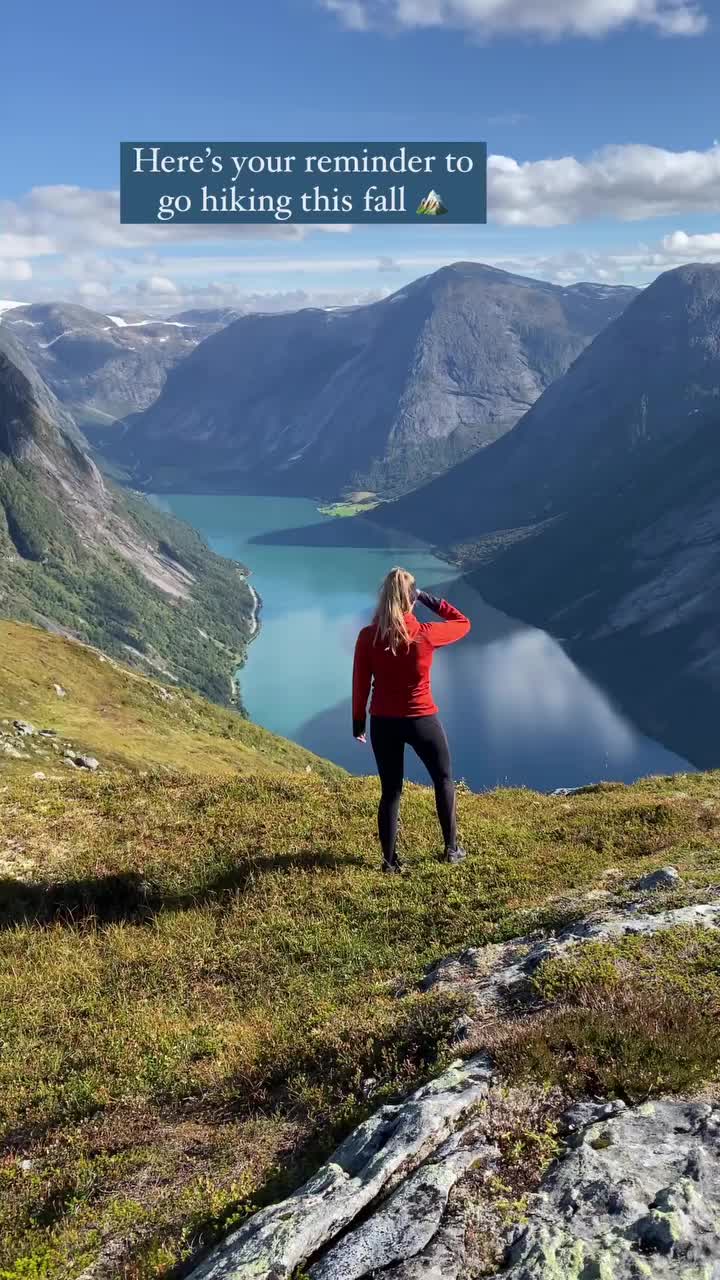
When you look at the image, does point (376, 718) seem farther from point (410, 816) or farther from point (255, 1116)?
point (255, 1116)

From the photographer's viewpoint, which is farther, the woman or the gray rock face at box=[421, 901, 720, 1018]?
the woman

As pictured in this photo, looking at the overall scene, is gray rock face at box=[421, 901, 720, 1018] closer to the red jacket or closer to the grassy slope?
the red jacket

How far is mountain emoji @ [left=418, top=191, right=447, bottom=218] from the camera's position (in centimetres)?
10590

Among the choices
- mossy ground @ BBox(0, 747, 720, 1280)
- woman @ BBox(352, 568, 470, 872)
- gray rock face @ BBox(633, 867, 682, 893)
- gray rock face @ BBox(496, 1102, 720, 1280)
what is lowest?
mossy ground @ BBox(0, 747, 720, 1280)

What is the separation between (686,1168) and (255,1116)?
11.8ft

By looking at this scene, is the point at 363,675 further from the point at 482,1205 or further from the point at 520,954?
the point at 482,1205

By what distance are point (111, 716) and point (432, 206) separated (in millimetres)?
78428

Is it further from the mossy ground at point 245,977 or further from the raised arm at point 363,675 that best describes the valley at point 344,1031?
the raised arm at point 363,675

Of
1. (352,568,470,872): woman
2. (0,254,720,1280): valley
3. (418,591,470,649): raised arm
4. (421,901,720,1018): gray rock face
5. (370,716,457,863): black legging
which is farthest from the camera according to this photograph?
(418,591,470,649): raised arm

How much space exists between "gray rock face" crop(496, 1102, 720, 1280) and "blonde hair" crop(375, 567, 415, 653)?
7276 mm

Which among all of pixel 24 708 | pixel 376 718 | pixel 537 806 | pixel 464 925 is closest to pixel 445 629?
pixel 376 718

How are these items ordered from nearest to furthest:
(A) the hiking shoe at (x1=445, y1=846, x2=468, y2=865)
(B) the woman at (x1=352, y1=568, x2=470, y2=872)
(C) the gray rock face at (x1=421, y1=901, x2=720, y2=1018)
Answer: (C) the gray rock face at (x1=421, y1=901, x2=720, y2=1018) → (B) the woman at (x1=352, y1=568, x2=470, y2=872) → (A) the hiking shoe at (x1=445, y1=846, x2=468, y2=865)

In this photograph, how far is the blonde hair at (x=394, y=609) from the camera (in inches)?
480

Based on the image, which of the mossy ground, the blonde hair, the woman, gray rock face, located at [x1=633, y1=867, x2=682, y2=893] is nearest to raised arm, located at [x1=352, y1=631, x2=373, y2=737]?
the woman
